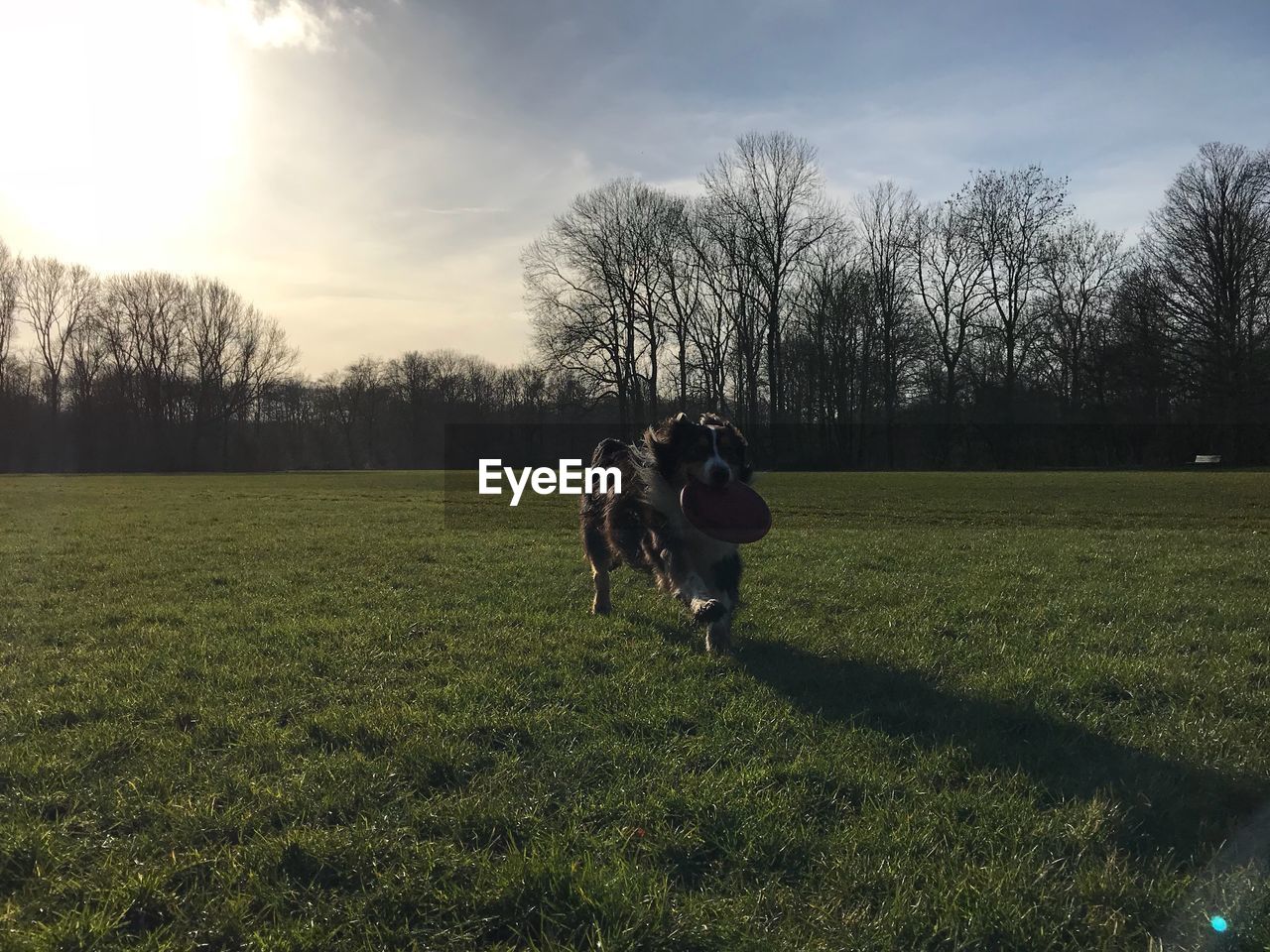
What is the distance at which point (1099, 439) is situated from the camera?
50.0m

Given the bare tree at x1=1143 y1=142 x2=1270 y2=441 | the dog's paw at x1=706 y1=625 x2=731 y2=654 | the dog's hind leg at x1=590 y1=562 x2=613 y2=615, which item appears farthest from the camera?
the bare tree at x1=1143 y1=142 x2=1270 y2=441

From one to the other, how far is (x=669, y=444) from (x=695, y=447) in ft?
0.88

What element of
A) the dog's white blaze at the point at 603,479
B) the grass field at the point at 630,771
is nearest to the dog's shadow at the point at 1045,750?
the grass field at the point at 630,771

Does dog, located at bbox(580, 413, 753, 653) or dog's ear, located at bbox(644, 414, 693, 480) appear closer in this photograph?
dog, located at bbox(580, 413, 753, 653)

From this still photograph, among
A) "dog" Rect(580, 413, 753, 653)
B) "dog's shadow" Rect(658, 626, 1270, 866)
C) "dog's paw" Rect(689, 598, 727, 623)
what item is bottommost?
"dog's shadow" Rect(658, 626, 1270, 866)

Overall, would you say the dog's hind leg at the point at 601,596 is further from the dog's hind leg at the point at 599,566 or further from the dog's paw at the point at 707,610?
the dog's paw at the point at 707,610

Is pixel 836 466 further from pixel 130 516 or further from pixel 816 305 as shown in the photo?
pixel 130 516

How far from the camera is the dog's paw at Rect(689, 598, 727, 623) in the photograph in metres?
5.34

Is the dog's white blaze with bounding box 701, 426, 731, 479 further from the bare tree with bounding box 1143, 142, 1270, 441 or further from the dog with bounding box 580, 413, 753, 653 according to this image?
the bare tree with bounding box 1143, 142, 1270, 441

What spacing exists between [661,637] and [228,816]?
10.9 feet

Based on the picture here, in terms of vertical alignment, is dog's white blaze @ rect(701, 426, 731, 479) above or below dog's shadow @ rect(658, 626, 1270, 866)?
above

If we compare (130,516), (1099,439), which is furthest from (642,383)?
(130,516)

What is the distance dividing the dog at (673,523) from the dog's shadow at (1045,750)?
2.52 feet

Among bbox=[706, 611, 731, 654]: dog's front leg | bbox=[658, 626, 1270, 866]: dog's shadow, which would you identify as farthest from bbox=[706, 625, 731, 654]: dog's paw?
bbox=[658, 626, 1270, 866]: dog's shadow
